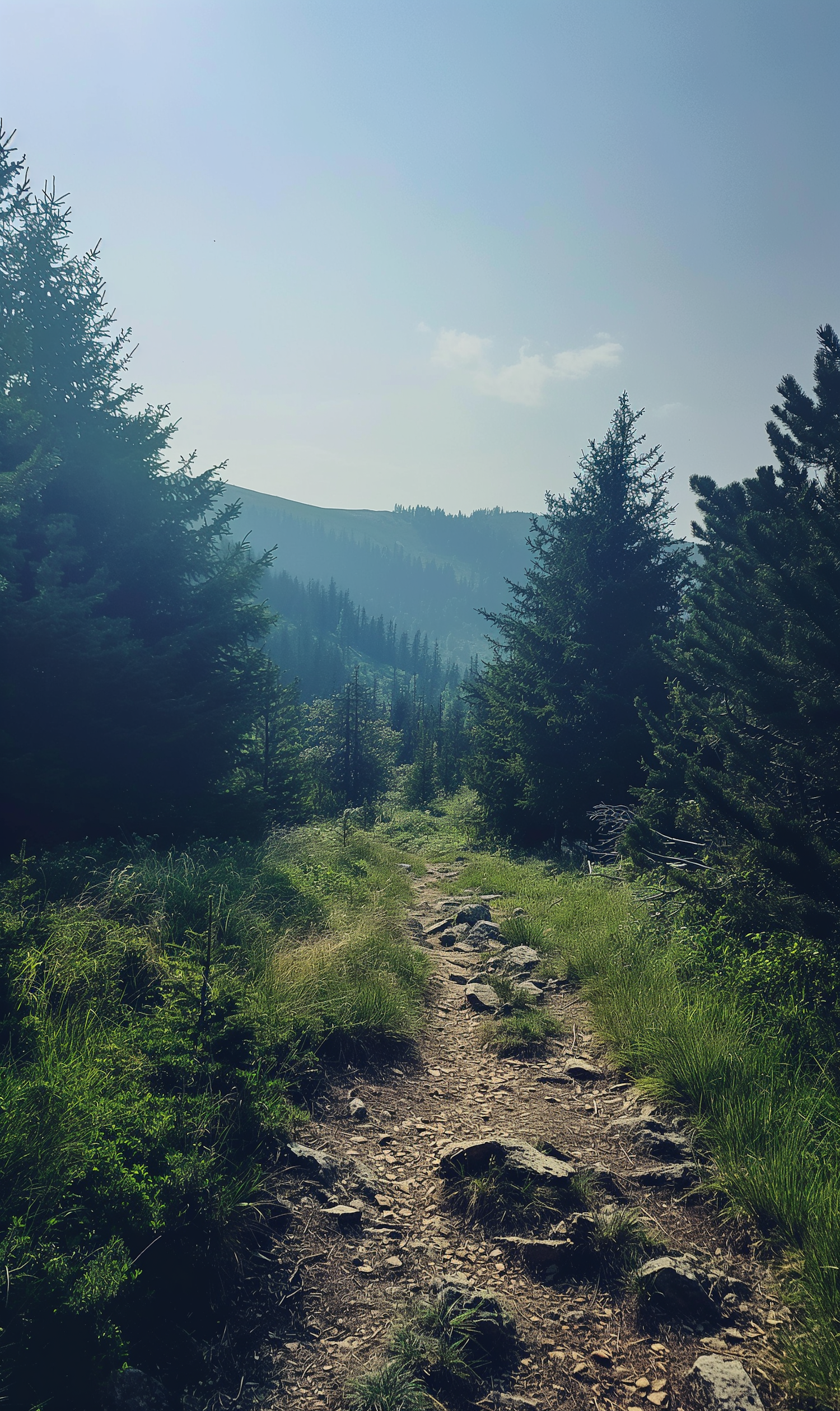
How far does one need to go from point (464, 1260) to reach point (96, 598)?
25.5ft

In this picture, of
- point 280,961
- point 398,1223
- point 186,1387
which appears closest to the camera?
point 186,1387

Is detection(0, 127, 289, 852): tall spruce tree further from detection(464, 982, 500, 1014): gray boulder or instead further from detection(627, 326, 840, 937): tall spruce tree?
detection(627, 326, 840, 937): tall spruce tree

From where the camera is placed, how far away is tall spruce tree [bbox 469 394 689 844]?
13.6 meters

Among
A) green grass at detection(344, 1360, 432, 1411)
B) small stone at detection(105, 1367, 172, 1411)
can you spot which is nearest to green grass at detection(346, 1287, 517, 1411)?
green grass at detection(344, 1360, 432, 1411)

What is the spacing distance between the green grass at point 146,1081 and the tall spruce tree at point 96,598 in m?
2.20

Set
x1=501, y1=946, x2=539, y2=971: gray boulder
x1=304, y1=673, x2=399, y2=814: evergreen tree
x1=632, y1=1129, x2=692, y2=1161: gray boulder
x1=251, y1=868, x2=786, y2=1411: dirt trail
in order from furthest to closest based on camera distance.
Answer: x1=304, y1=673, x2=399, y2=814: evergreen tree → x1=501, y1=946, x2=539, y2=971: gray boulder → x1=632, y1=1129, x2=692, y2=1161: gray boulder → x1=251, y1=868, x2=786, y2=1411: dirt trail

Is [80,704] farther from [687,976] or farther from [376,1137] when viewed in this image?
[687,976]

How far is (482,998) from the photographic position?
624 centimetres

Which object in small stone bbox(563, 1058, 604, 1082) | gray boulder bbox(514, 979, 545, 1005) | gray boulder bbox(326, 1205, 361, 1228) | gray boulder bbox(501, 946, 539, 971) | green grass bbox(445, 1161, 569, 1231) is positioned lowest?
gray boulder bbox(501, 946, 539, 971)

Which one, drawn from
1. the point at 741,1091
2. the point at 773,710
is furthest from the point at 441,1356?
the point at 773,710

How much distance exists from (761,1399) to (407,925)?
633 centimetres

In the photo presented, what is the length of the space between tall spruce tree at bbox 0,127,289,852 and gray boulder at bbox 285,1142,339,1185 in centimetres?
572

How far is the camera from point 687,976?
223 inches

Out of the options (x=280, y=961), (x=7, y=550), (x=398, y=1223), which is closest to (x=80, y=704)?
(x=7, y=550)
